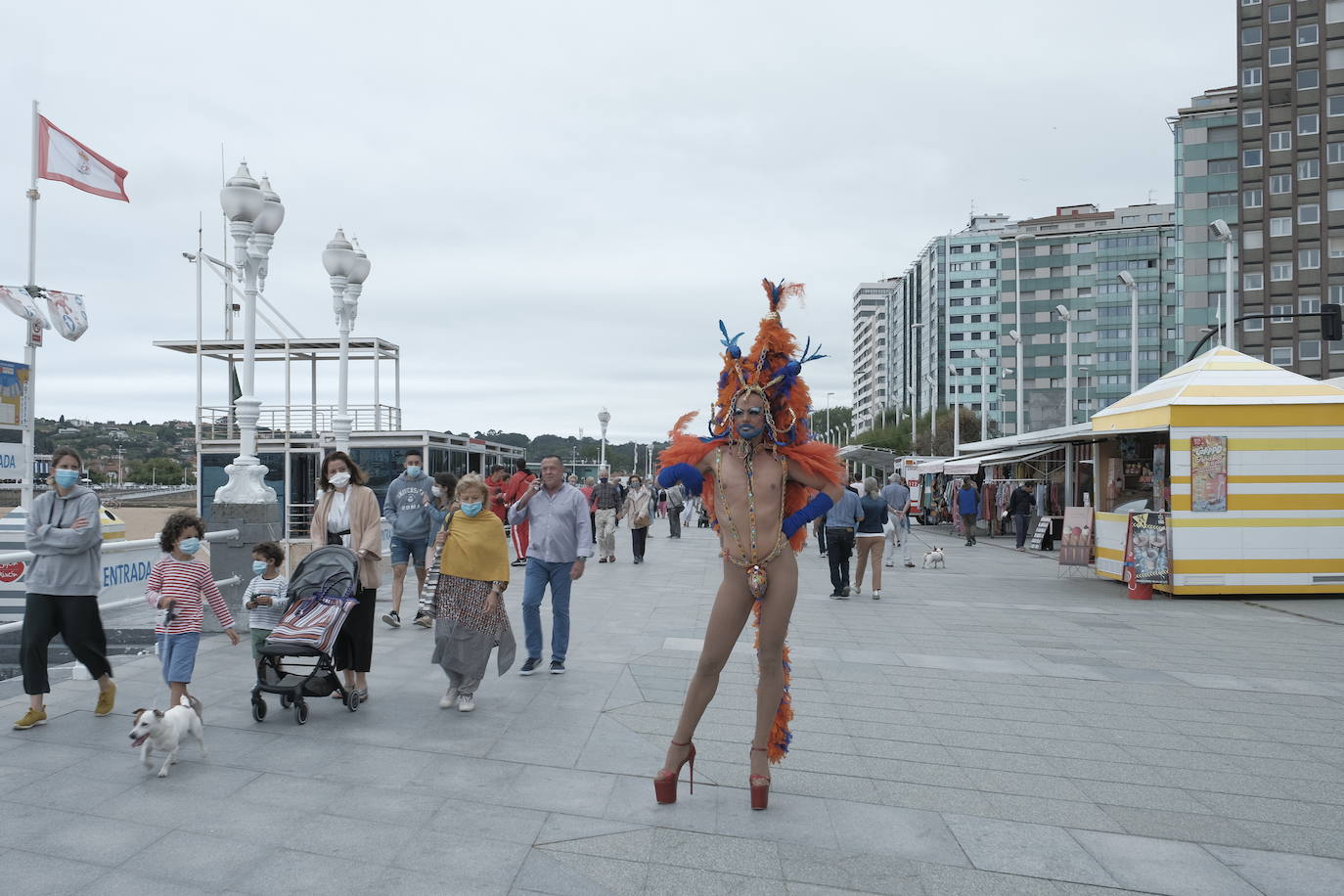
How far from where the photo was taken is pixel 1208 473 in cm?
1290

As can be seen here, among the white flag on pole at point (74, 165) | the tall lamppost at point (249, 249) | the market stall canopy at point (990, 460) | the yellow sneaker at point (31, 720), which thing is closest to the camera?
the yellow sneaker at point (31, 720)

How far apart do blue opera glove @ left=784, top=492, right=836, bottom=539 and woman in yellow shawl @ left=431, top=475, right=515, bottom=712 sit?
101 inches

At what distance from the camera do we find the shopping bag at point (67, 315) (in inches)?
627

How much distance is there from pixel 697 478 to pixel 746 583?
0.56 metres

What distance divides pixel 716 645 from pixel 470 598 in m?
2.52

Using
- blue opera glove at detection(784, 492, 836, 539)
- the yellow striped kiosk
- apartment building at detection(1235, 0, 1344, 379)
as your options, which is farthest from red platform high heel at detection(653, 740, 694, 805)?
apartment building at detection(1235, 0, 1344, 379)

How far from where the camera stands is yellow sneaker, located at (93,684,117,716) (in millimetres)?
5906

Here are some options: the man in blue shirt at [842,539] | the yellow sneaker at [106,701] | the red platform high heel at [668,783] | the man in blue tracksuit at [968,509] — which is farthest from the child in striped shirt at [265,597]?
the man in blue tracksuit at [968,509]

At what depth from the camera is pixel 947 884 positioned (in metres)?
3.68

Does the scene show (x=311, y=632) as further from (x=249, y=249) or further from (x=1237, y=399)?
(x=1237, y=399)

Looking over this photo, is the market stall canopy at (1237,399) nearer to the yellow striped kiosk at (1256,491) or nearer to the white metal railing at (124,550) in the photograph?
the yellow striped kiosk at (1256,491)

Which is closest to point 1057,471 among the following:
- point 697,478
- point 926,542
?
point 926,542

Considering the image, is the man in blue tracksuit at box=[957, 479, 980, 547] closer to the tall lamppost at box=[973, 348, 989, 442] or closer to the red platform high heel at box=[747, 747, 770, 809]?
the tall lamppost at box=[973, 348, 989, 442]

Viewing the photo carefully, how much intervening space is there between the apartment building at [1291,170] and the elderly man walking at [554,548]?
64.1 meters
